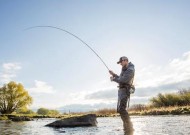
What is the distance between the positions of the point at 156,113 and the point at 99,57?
65.6 feet

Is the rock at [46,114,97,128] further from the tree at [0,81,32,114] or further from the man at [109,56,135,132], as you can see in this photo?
the tree at [0,81,32,114]

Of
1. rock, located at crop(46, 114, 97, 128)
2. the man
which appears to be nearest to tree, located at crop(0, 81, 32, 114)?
rock, located at crop(46, 114, 97, 128)

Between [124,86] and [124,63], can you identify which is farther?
[124,63]

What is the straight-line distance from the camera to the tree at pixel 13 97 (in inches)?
2655

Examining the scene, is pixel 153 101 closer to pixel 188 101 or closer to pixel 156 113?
pixel 188 101

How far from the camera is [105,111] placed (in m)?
44.2

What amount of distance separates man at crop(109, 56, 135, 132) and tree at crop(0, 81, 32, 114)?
6216 cm

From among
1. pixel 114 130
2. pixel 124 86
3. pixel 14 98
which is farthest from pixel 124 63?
pixel 14 98

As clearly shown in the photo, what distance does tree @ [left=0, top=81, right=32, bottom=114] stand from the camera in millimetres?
67438

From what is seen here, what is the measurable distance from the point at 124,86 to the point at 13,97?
63540 mm

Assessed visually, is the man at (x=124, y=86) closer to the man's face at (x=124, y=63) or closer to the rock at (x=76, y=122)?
the man's face at (x=124, y=63)

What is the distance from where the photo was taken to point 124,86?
29.1 ft

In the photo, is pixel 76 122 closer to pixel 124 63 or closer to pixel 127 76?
pixel 124 63

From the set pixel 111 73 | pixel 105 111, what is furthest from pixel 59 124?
pixel 105 111
